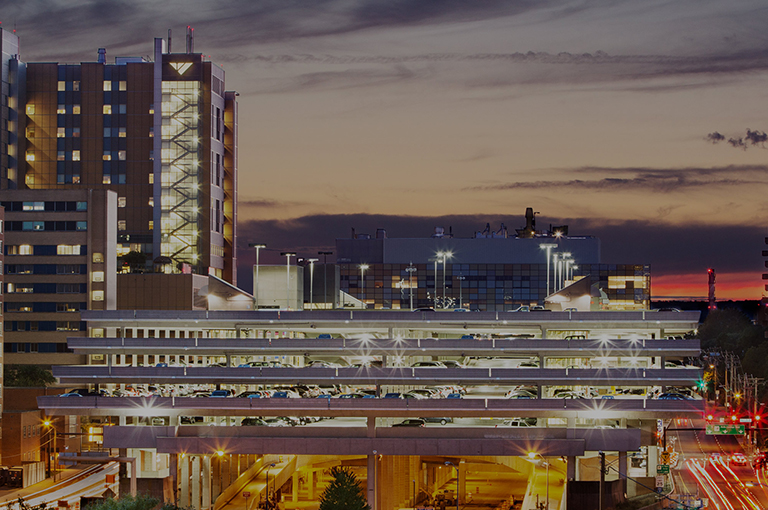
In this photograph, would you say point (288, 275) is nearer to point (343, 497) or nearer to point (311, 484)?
point (311, 484)

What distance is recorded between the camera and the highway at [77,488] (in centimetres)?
10066

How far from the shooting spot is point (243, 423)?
4331 inches

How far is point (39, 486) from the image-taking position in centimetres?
11119

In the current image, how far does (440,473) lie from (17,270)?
251ft

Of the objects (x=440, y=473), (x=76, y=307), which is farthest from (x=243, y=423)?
(x=76, y=307)

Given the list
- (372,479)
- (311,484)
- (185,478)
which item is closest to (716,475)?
(372,479)

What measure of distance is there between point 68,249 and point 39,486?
55354mm

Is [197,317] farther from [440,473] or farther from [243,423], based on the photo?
[440,473]

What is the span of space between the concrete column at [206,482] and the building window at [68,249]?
56.4 meters

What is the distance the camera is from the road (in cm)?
10188

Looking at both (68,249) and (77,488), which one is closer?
(77,488)

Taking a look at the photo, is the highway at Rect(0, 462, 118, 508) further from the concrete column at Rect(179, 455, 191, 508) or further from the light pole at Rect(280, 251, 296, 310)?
the light pole at Rect(280, 251, 296, 310)

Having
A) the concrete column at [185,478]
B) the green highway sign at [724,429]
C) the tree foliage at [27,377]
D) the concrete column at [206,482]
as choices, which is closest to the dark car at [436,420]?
the concrete column at [206,482]

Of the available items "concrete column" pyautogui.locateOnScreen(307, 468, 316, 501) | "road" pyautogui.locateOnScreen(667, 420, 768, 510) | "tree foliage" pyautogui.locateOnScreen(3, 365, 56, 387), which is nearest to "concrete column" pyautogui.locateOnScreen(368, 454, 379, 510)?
"concrete column" pyautogui.locateOnScreen(307, 468, 316, 501)
